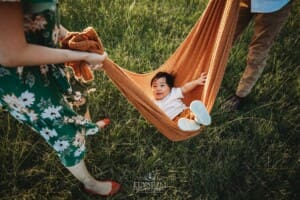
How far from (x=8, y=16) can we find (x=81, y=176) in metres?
0.98

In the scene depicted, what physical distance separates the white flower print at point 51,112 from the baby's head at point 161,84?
3.03 ft

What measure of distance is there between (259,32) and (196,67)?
415mm

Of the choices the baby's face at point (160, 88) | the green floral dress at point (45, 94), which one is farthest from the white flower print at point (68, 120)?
the baby's face at point (160, 88)

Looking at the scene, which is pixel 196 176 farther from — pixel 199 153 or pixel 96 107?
pixel 96 107

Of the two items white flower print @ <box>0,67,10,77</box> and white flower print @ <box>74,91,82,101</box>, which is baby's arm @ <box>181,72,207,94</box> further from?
white flower print @ <box>0,67,10,77</box>

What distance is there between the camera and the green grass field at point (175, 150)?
192cm

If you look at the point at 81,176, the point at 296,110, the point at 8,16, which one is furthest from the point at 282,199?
the point at 8,16

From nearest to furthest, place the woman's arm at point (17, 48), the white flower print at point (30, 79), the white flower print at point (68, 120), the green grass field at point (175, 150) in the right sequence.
A: the woman's arm at point (17, 48)
the white flower print at point (30, 79)
the white flower print at point (68, 120)
the green grass field at point (175, 150)

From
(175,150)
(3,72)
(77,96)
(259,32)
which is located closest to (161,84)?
(175,150)

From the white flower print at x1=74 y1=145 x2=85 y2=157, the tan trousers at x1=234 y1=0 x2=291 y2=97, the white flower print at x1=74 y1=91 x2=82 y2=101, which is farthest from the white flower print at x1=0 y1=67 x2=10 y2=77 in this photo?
the tan trousers at x1=234 y1=0 x2=291 y2=97

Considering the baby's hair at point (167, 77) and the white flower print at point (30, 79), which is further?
the baby's hair at point (167, 77)

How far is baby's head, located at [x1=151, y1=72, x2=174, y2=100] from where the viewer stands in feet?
6.95

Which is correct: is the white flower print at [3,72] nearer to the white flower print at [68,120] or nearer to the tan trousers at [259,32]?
the white flower print at [68,120]

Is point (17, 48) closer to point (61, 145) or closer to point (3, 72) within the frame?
point (3, 72)
